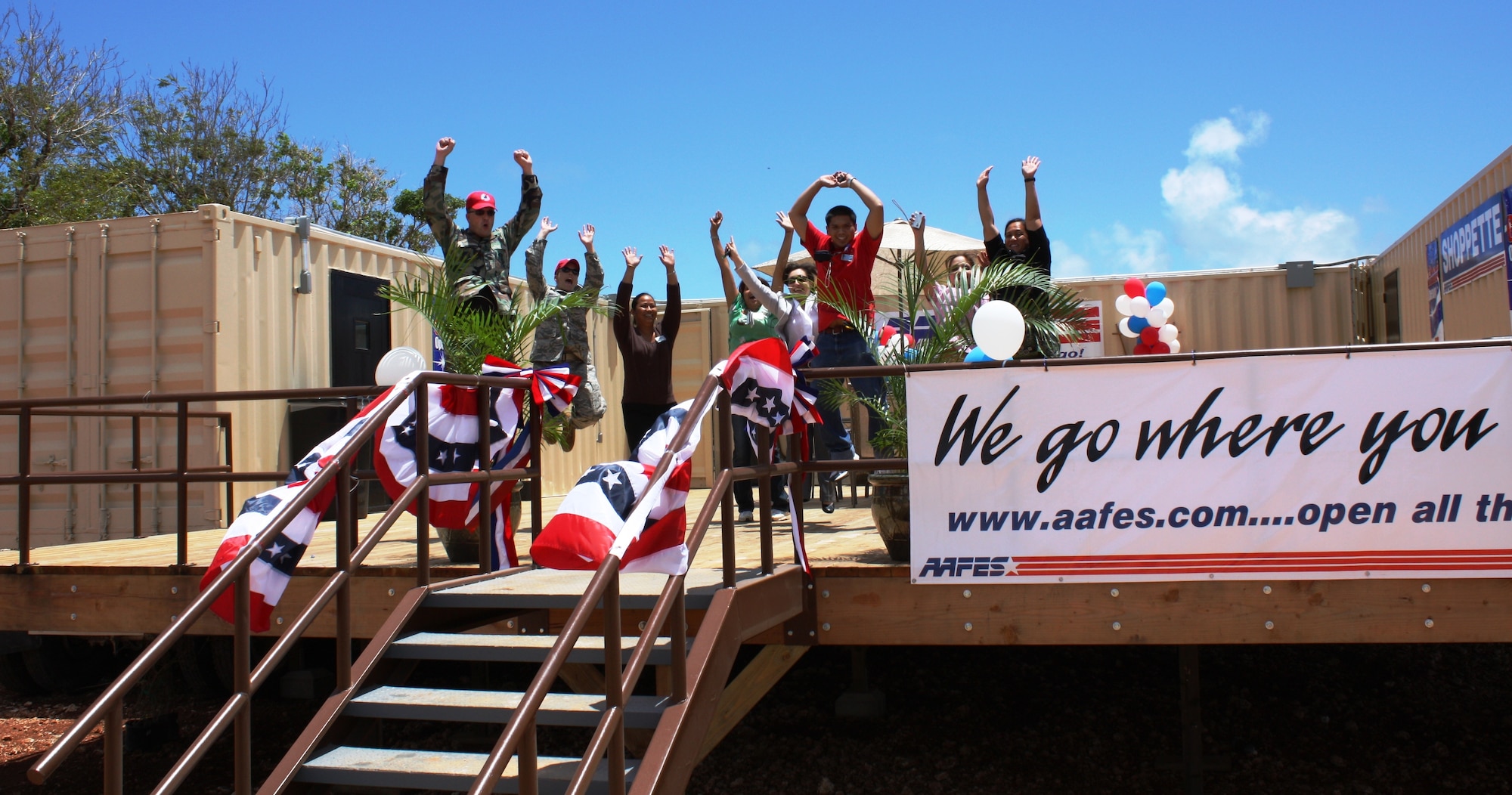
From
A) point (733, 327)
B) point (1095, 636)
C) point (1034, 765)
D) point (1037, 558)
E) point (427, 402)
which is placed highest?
point (733, 327)

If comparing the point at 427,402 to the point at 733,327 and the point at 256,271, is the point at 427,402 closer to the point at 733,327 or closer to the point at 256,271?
the point at 733,327

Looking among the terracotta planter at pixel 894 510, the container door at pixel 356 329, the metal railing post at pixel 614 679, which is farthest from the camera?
the container door at pixel 356 329

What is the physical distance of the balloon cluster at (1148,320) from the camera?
9.77 meters

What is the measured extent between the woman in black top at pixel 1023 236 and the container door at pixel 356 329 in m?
5.10

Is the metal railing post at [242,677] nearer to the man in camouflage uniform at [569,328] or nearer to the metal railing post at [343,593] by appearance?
the metal railing post at [343,593]

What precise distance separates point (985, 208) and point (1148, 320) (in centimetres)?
428

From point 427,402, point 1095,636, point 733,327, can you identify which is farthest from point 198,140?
point 1095,636

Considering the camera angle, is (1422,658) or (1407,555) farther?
(1422,658)

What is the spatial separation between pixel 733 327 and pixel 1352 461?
145 inches

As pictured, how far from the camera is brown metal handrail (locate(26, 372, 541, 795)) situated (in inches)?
124

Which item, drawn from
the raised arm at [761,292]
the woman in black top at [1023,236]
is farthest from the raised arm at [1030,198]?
the raised arm at [761,292]

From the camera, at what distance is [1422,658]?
796cm

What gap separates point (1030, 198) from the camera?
6.17 m

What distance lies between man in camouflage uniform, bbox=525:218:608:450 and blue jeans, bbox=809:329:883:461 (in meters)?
1.44
